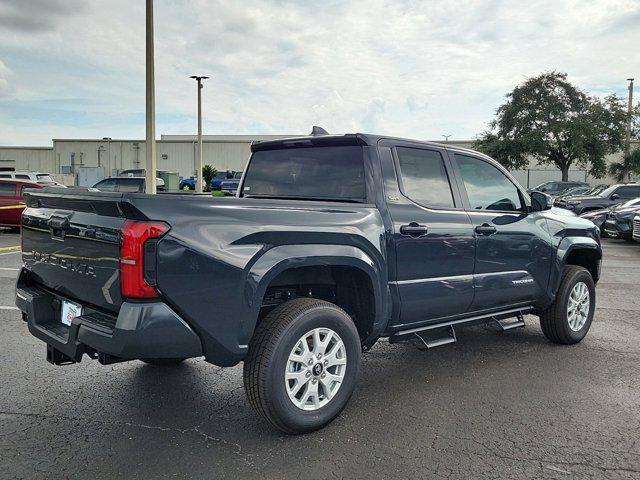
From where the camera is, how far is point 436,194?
4.51m

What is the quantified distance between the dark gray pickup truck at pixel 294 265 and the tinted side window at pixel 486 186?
0.05 feet

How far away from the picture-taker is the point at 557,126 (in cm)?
3619

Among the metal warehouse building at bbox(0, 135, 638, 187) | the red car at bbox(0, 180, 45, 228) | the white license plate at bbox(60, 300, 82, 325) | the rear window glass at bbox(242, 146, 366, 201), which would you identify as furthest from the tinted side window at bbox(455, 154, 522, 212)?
the metal warehouse building at bbox(0, 135, 638, 187)

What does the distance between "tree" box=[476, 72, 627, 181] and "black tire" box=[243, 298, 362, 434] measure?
3583 centimetres

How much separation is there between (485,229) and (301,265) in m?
1.92

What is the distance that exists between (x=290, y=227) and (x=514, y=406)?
208cm

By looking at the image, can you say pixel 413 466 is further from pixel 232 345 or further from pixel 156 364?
pixel 156 364

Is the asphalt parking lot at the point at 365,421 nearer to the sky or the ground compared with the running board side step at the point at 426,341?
nearer to the ground

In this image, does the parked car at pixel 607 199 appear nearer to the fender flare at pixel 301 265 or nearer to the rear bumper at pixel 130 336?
the fender flare at pixel 301 265

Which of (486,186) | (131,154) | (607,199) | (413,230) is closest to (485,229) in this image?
(486,186)

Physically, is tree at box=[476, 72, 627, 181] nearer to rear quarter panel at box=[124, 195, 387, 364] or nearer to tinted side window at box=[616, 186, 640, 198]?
tinted side window at box=[616, 186, 640, 198]

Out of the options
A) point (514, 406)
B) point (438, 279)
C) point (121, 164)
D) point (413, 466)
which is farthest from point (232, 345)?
point (121, 164)

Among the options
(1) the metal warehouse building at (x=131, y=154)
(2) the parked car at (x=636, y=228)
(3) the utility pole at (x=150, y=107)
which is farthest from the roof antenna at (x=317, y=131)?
(1) the metal warehouse building at (x=131, y=154)

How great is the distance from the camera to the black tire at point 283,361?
131 inches
